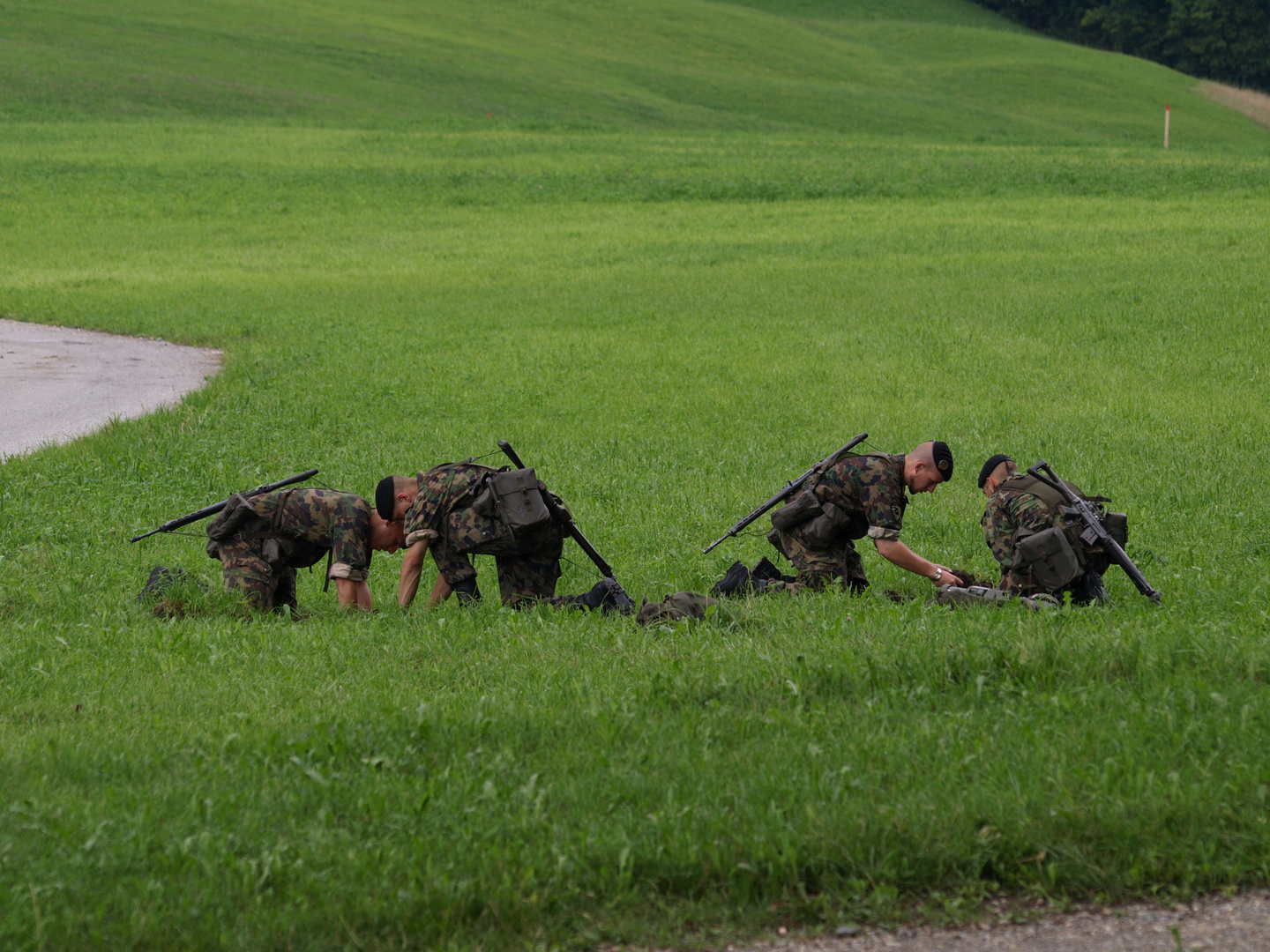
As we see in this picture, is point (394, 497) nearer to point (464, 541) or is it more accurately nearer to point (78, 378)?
point (464, 541)

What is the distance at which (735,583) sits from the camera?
9.19m

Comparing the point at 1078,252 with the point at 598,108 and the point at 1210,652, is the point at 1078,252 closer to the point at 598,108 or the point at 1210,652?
the point at 1210,652

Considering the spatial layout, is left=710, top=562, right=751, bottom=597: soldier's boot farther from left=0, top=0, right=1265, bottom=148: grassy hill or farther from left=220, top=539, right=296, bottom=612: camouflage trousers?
left=0, top=0, right=1265, bottom=148: grassy hill

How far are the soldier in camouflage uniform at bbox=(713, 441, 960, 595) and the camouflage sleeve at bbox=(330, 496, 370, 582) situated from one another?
98.0 inches

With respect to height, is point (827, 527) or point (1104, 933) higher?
point (827, 527)

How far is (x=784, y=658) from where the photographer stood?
21.4ft

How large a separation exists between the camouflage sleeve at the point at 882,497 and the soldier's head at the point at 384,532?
332 centimetres

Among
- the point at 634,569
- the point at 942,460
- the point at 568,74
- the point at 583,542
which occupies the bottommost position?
the point at 634,569

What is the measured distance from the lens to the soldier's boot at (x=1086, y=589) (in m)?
8.44

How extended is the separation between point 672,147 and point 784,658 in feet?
130

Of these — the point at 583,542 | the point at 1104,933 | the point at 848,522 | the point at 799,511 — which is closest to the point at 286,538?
the point at 583,542

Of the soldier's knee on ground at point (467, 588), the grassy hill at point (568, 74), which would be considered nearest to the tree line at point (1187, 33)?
the grassy hill at point (568, 74)

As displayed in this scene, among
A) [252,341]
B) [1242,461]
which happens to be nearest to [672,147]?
[252,341]

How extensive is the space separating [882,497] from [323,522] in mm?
3957
